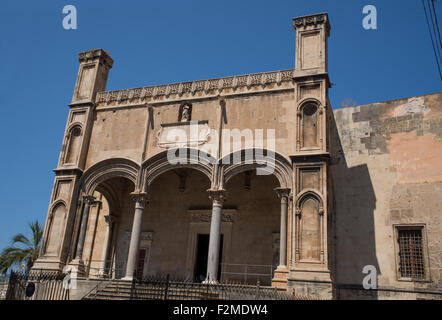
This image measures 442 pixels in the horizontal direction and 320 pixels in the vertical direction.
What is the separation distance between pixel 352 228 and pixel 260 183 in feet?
14.1

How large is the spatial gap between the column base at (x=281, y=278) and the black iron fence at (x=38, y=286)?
286 inches

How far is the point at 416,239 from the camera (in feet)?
52.7

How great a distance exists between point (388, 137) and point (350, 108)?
2.12m

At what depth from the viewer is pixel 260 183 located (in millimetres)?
18938

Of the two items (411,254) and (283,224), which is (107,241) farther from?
(411,254)

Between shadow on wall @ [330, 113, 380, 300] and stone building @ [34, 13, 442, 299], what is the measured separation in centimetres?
4

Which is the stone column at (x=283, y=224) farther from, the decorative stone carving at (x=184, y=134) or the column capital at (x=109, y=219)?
the column capital at (x=109, y=219)

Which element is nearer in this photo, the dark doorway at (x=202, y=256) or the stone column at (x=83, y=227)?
the stone column at (x=83, y=227)

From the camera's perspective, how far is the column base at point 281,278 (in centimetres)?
1429

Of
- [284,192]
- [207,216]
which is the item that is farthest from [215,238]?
[207,216]
